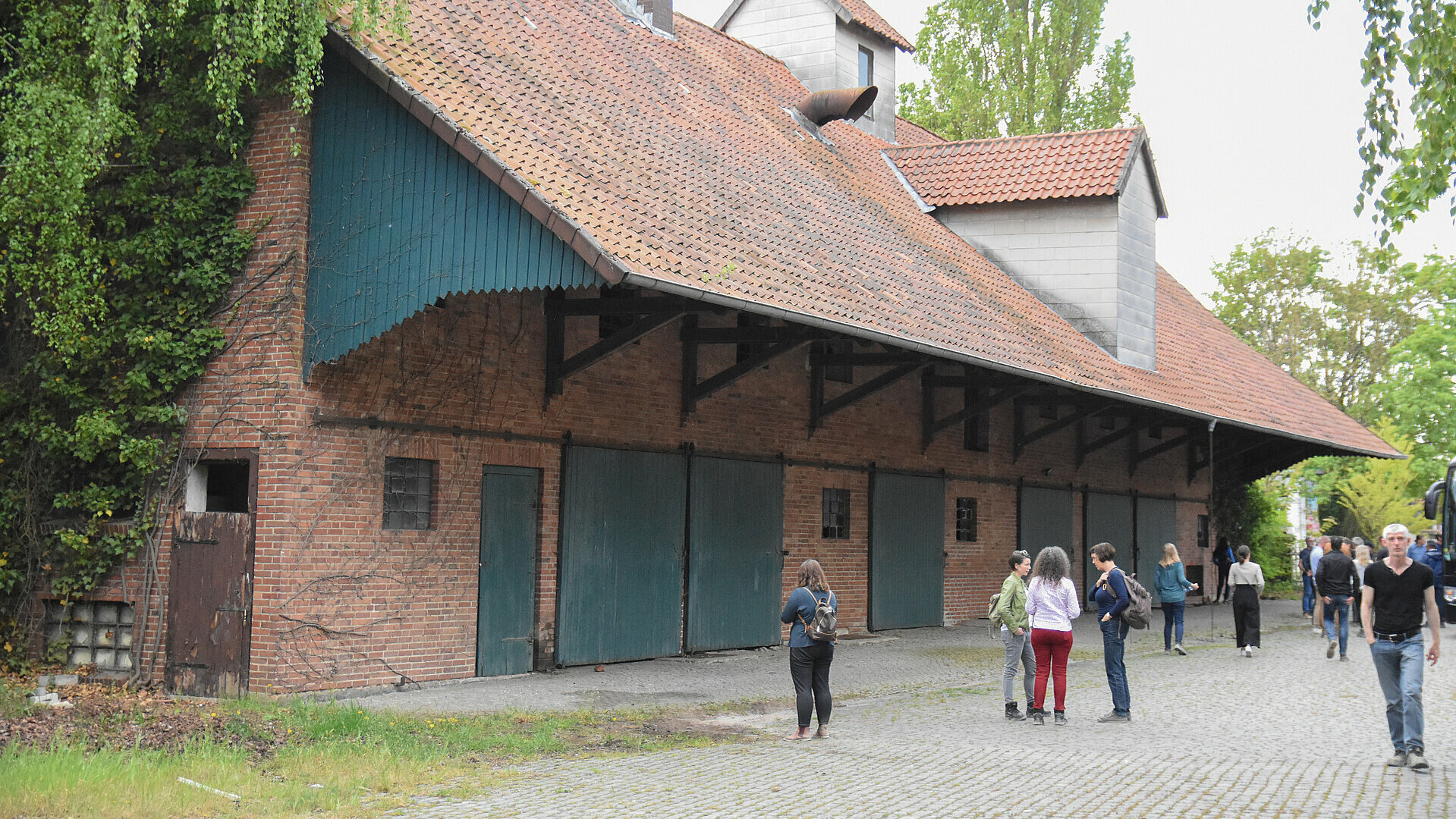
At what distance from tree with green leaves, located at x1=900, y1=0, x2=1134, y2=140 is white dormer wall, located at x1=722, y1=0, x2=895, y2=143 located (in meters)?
9.79

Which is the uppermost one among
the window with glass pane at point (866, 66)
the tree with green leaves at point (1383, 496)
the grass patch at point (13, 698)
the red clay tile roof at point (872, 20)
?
the red clay tile roof at point (872, 20)

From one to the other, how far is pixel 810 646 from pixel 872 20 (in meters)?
18.8

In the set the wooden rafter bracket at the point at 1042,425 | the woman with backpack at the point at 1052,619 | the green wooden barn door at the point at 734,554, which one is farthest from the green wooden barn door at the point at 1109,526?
the woman with backpack at the point at 1052,619

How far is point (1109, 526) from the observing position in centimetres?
2641

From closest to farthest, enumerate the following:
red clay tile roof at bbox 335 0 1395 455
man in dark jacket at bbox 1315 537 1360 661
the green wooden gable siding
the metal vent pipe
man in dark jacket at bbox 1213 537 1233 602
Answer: the green wooden gable siding < red clay tile roof at bbox 335 0 1395 455 < man in dark jacket at bbox 1315 537 1360 661 < the metal vent pipe < man in dark jacket at bbox 1213 537 1233 602

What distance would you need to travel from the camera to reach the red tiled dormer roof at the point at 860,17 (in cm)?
2564

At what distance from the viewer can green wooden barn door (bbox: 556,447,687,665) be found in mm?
14547

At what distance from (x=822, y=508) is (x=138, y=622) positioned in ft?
30.5

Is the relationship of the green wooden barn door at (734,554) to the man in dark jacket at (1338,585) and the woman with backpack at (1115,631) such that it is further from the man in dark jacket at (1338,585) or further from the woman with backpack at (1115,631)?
the man in dark jacket at (1338,585)

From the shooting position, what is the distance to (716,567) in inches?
655

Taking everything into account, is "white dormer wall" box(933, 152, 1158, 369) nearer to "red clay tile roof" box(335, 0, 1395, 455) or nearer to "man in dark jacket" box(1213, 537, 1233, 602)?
"red clay tile roof" box(335, 0, 1395, 455)

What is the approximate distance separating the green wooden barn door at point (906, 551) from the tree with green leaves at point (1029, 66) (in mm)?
17928

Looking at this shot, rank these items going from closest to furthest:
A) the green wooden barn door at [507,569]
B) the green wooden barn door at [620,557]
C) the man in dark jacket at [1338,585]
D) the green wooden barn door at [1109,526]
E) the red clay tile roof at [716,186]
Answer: the red clay tile roof at [716,186] → the green wooden barn door at [507,569] → the green wooden barn door at [620,557] → the man in dark jacket at [1338,585] → the green wooden barn door at [1109,526]

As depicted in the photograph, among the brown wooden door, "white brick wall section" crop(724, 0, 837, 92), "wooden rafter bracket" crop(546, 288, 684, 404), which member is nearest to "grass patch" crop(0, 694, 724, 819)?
the brown wooden door
